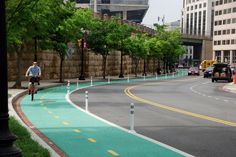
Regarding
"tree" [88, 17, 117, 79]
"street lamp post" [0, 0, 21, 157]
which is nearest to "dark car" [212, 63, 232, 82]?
"tree" [88, 17, 117, 79]

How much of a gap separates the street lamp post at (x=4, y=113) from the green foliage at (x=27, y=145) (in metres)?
2.46

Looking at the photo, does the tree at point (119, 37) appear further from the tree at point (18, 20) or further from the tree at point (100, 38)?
the tree at point (18, 20)

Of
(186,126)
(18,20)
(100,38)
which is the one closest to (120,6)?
(100,38)

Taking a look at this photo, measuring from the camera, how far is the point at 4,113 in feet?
21.2

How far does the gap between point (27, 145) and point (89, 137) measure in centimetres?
309

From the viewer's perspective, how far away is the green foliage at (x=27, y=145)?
9.06 metres

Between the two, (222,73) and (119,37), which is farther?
(119,37)

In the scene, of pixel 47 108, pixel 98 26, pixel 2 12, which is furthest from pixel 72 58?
pixel 2 12

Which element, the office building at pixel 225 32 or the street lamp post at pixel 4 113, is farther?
the office building at pixel 225 32

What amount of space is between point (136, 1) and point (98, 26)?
10635 cm

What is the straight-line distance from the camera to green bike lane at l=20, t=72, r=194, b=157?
10664 mm

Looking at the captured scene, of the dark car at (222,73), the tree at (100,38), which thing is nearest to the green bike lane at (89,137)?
the tree at (100,38)

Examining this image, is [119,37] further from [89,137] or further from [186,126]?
[89,137]

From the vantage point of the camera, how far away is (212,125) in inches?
621
